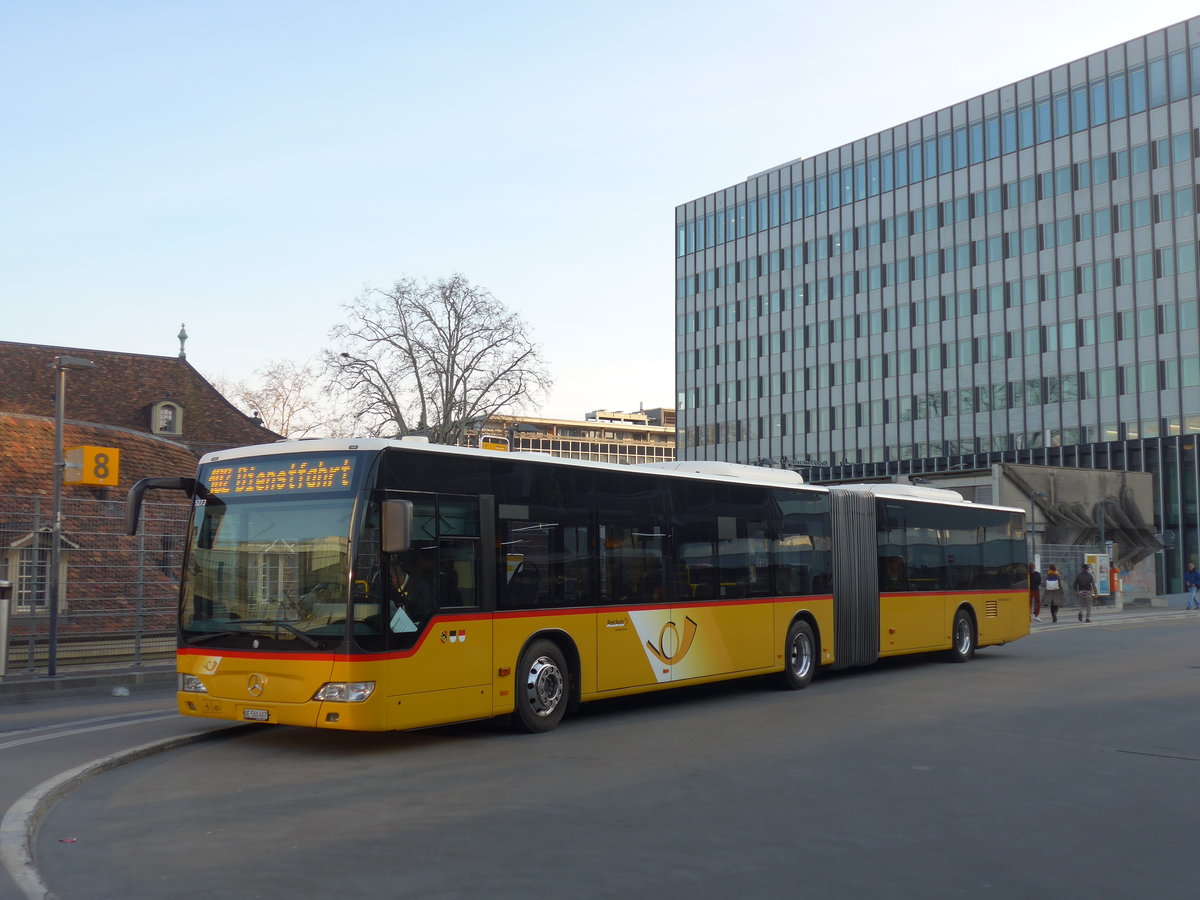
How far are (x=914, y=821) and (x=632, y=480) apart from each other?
669 centimetres

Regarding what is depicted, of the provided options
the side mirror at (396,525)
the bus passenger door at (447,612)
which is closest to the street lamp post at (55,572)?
the bus passenger door at (447,612)

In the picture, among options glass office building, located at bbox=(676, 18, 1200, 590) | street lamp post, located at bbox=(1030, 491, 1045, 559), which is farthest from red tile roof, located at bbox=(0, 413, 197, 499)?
glass office building, located at bbox=(676, 18, 1200, 590)

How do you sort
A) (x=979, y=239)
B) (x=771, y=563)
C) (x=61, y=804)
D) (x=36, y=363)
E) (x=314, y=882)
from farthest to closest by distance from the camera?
(x=979, y=239)
(x=36, y=363)
(x=771, y=563)
(x=61, y=804)
(x=314, y=882)

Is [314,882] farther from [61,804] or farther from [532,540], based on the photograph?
[532,540]

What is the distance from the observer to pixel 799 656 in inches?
686

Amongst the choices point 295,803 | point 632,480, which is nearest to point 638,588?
point 632,480

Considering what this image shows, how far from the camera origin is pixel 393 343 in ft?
196

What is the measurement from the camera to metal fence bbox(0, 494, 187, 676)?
17.5 meters

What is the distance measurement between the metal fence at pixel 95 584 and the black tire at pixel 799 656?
8785mm

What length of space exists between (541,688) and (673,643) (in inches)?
100

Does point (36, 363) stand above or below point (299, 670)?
above

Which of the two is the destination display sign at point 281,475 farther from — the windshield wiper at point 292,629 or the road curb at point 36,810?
the road curb at point 36,810

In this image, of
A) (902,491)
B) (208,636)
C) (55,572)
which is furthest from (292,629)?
(902,491)

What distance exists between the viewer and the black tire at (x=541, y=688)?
40.3 ft
